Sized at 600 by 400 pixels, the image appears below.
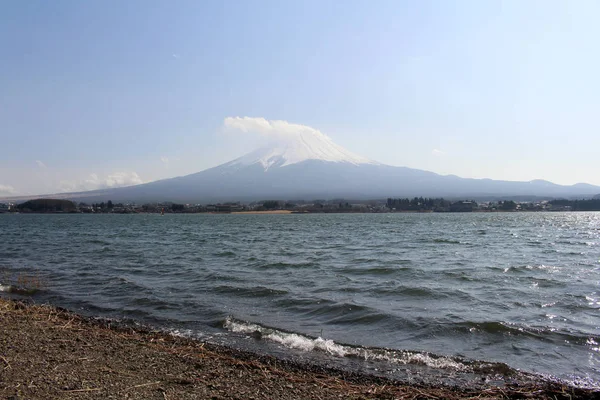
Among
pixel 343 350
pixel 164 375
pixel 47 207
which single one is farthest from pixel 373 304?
pixel 47 207

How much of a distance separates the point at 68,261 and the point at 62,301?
31.2 feet

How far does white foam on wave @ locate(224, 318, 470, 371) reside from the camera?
6930mm

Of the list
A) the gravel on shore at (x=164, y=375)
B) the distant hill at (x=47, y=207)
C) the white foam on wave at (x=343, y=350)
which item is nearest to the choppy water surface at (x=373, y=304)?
the white foam on wave at (x=343, y=350)

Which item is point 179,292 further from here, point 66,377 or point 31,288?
point 66,377

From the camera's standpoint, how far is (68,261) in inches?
785

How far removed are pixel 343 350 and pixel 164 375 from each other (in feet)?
10.9

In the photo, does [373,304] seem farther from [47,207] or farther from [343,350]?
[47,207]

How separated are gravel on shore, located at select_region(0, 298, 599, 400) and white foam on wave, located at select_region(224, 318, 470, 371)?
103 cm

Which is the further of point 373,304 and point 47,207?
point 47,207

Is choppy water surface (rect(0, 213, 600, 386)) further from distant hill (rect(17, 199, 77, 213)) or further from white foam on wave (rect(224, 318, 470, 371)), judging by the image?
distant hill (rect(17, 199, 77, 213))

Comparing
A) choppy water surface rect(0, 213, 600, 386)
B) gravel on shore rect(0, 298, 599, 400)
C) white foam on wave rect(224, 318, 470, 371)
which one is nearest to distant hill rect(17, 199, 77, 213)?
choppy water surface rect(0, 213, 600, 386)

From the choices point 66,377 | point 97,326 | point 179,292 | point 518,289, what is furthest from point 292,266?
point 66,377

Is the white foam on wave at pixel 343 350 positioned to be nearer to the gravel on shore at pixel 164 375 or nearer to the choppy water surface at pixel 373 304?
the choppy water surface at pixel 373 304

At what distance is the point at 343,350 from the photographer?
7.50 metres
